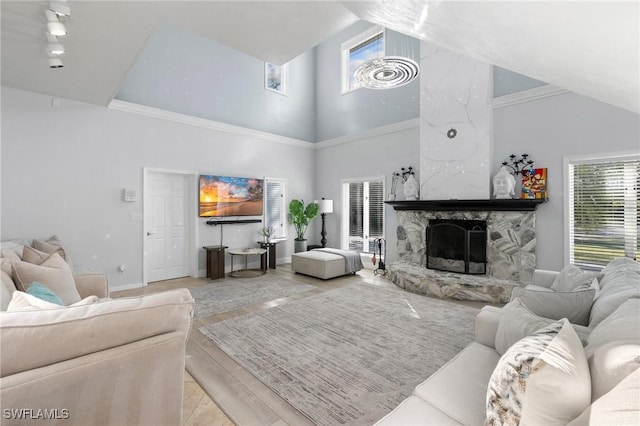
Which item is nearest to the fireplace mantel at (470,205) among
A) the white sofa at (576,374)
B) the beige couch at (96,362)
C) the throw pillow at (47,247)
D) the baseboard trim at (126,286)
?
the white sofa at (576,374)

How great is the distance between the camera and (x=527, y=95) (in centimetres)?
445

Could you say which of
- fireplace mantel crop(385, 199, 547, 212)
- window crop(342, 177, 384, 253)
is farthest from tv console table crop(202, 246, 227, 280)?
fireplace mantel crop(385, 199, 547, 212)

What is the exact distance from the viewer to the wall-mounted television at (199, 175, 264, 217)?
584cm

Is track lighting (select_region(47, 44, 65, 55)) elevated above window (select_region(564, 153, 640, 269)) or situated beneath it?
elevated above

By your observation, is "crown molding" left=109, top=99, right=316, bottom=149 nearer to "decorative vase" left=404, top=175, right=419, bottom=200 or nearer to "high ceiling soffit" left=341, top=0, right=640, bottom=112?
"decorative vase" left=404, top=175, right=419, bottom=200

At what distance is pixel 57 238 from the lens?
14.0 feet

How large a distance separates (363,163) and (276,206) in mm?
2400

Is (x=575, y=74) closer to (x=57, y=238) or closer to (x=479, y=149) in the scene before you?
(x=479, y=149)

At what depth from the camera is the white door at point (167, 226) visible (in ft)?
17.7

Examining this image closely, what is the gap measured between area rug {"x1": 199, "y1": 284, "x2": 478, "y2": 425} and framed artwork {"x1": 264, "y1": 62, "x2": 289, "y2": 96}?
5373mm

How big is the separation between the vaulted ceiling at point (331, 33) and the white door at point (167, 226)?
5.60ft

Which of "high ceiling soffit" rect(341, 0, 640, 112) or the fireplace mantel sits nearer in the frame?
"high ceiling soffit" rect(341, 0, 640, 112)

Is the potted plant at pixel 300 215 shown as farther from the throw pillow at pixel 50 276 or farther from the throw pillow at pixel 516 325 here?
the throw pillow at pixel 516 325

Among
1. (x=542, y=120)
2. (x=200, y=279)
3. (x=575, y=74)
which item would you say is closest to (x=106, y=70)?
(x=200, y=279)
